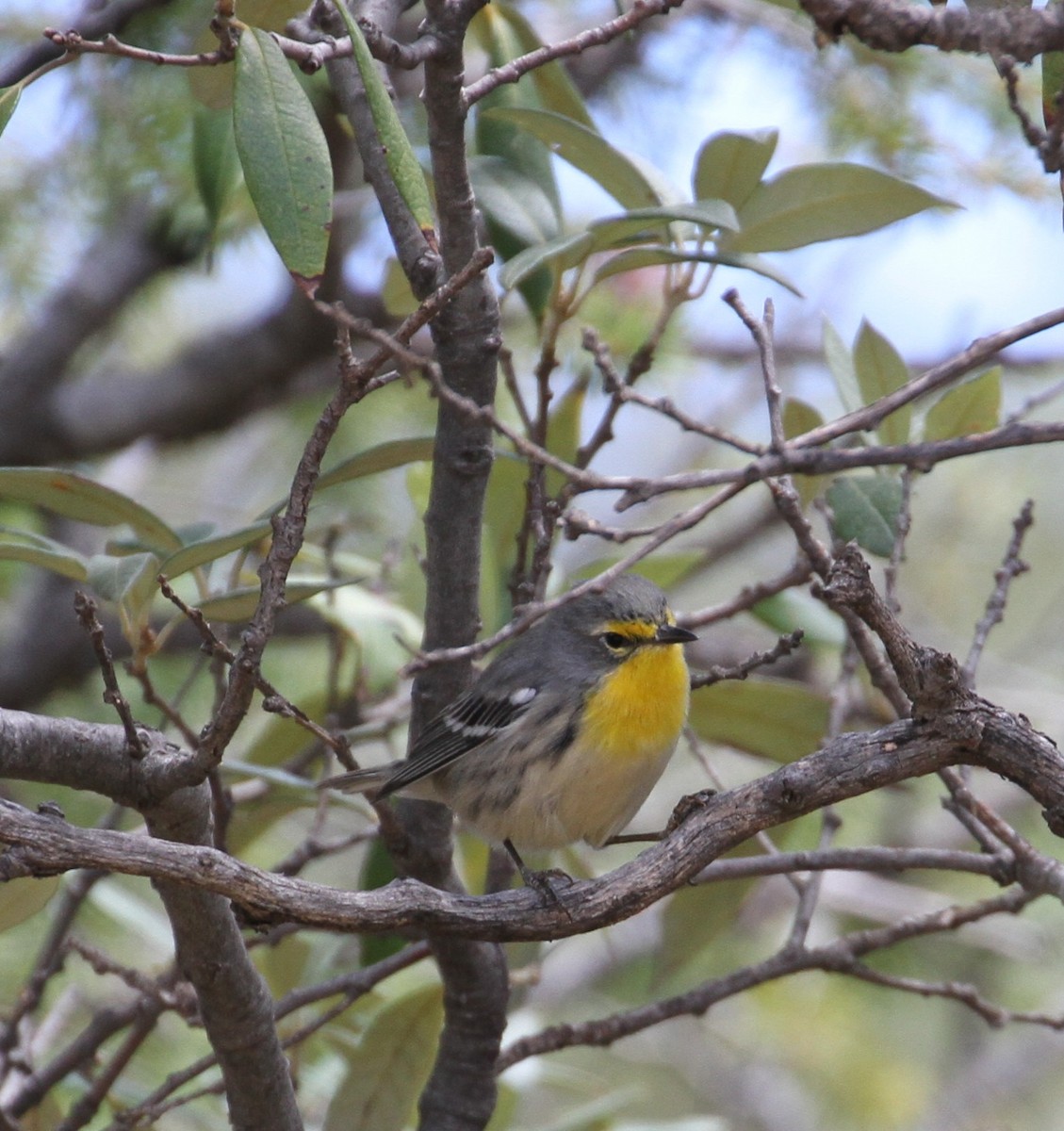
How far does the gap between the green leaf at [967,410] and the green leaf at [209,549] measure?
47.6 inches

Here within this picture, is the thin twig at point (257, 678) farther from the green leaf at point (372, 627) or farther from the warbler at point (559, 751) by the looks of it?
the green leaf at point (372, 627)

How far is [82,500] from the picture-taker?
2039 mm

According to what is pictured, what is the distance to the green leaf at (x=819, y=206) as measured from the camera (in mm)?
2133

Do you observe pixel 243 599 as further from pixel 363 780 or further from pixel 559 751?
pixel 559 751

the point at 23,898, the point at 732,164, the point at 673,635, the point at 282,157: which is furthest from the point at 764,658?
the point at 23,898

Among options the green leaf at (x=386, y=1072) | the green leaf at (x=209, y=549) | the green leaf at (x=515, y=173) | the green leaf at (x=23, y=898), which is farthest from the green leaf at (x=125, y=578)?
the green leaf at (x=386, y=1072)

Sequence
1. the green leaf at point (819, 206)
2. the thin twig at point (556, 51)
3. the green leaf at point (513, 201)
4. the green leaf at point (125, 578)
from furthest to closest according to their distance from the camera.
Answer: the green leaf at point (513, 201), the green leaf at point (819, 206), the green leaf at point (125, 578), the thin twig at point (556, 51)

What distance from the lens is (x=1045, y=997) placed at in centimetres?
530

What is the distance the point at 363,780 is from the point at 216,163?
3.73ft

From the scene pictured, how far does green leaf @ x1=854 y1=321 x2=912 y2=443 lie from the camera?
2.33 meters

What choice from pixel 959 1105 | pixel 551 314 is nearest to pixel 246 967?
pixel 551 314

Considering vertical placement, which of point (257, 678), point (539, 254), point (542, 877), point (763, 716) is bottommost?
point (257, 678)

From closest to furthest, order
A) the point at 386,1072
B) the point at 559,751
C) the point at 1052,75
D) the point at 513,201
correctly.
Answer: the point at 1052,75, the point at 513,201, the point at 386,1072, the point at 559,751

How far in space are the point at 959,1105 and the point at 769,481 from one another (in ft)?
13.9
